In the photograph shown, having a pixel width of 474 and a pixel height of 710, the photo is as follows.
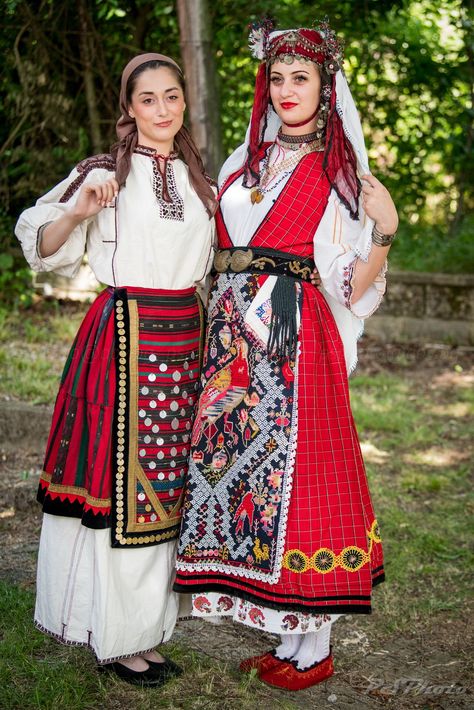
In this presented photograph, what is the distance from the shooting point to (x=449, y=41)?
296 inches

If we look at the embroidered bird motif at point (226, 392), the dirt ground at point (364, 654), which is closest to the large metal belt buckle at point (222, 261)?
the embroidered bird motif at point (226, 392)

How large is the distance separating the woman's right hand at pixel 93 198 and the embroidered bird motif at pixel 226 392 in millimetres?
572

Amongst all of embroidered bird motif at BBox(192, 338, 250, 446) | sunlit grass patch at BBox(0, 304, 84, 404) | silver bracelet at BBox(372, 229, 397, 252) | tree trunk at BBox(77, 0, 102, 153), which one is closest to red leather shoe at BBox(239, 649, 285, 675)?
embroidered bird motif at BBox(192, 338, 250, 446)

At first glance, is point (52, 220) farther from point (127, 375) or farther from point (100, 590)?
point (100, 590)

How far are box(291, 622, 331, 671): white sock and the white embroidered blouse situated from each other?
1.17m

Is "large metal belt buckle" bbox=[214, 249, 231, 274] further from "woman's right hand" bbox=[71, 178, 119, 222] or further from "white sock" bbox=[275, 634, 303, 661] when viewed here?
"white sock" bbox=[275, 634, 303, 661]

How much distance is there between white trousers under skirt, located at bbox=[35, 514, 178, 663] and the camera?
2531 millimetres

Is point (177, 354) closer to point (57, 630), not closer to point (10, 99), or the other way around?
point (57, 630)

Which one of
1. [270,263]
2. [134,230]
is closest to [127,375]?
[134,230]

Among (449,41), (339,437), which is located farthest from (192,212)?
(449,41)

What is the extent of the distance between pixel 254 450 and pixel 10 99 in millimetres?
4966

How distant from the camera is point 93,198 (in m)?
2.42

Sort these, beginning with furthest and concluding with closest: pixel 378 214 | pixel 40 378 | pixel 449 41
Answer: pixel 449 41 < pixel 40 378 < pixel 378 214

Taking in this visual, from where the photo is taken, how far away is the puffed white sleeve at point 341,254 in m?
2.55
